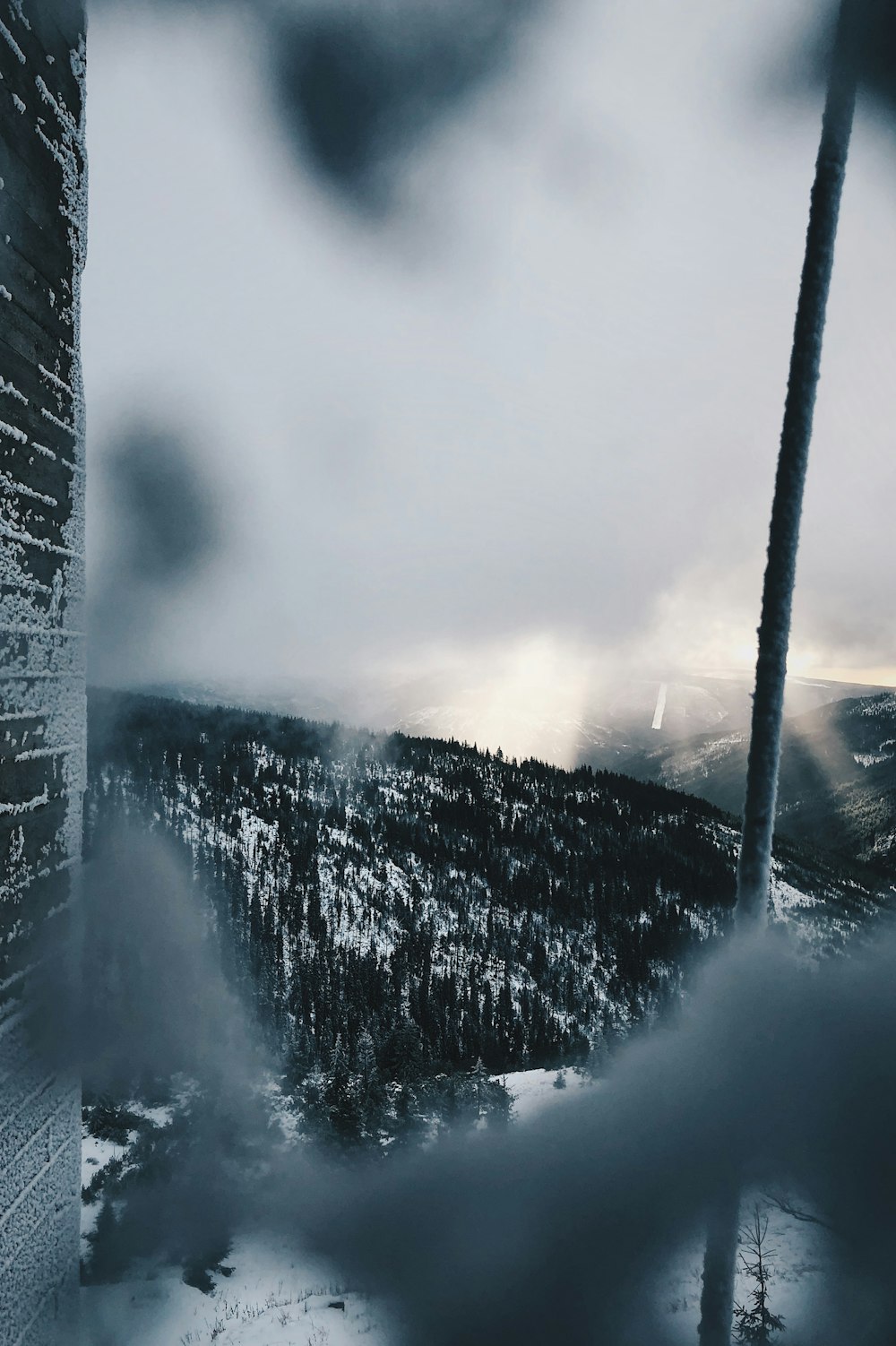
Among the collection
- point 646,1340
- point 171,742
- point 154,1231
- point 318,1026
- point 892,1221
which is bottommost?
point 318,1026

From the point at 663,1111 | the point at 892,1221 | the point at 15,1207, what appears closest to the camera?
the point at 892,1221

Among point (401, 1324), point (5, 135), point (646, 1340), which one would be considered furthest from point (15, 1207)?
point (5, 135)

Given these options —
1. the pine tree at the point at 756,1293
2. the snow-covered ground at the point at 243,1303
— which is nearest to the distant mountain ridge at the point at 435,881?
the snow-covered ground at the point at 243,1303

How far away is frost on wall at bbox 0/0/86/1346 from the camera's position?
2049 mm

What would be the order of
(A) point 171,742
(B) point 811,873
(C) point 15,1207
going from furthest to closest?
(B) point 811,873 < (A) point 171,742 < (C) point 15,1207

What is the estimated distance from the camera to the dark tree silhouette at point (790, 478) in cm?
198

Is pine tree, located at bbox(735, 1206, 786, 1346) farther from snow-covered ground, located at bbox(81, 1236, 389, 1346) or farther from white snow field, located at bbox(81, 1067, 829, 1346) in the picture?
snow-covered ground, located at bbox(81, 1236, 389, 1346)

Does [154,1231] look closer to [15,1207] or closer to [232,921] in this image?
[15,1207]

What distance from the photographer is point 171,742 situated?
8819 cm

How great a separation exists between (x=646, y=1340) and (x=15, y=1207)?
2.34 m

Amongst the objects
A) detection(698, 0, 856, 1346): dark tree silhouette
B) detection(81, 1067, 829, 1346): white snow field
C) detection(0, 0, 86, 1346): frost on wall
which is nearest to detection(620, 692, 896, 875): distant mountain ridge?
detection(81, 1067, 829, 1346): white snow field

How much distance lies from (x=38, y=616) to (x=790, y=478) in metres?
2.77

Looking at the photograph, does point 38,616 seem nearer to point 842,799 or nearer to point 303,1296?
point 303,1296

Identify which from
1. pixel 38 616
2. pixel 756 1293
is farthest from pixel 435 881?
pixel 38 616
